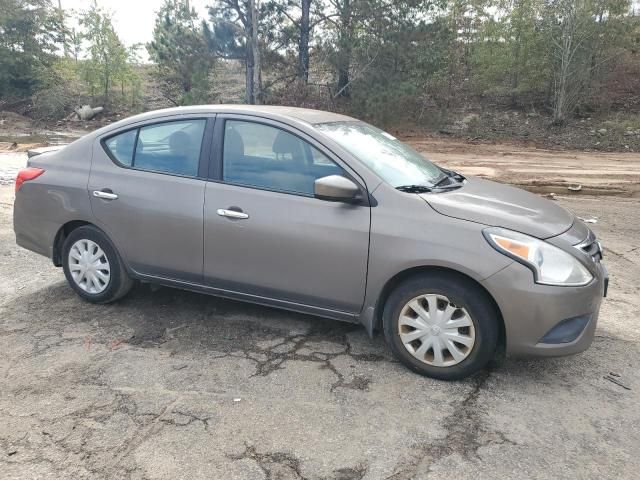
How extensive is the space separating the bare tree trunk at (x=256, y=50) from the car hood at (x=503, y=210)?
65.3ft

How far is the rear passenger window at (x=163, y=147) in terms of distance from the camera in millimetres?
4008

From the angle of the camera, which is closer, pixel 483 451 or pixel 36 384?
pixel 483 451

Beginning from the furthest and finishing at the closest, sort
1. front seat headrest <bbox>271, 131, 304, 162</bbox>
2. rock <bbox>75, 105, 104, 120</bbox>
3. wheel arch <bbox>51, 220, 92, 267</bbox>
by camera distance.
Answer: rock <bbox>75, 105, 104, 120</bbox> → wheel arch <bbox>51, 220, 92, 267</bbox> → front seat headrest <bbox>271, 131, 304, 162</bbox>

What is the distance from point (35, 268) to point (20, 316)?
1.32 m

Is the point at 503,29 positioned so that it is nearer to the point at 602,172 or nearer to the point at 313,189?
the point at 602,172

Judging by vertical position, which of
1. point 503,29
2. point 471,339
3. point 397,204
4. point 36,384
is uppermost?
point 503,29

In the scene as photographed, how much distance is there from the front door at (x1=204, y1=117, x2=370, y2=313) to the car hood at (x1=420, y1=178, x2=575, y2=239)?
547 millimetres

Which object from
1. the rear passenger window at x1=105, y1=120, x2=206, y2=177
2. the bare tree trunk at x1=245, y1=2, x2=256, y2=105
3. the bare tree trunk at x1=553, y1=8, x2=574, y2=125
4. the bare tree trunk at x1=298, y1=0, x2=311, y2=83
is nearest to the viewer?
the rear passenger window at x1=105, y1=120, x2=206, y2=177

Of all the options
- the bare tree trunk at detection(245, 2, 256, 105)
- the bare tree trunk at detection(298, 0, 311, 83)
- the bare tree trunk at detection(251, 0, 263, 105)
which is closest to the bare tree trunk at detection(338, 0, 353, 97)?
the bare tree trunk at detection(298, 0, 311, 83)

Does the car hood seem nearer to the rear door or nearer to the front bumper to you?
the front bumper

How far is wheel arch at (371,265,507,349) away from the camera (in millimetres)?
3172

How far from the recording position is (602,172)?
12.7 meters

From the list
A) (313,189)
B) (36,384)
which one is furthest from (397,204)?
(36,384)

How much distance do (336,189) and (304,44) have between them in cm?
2125
